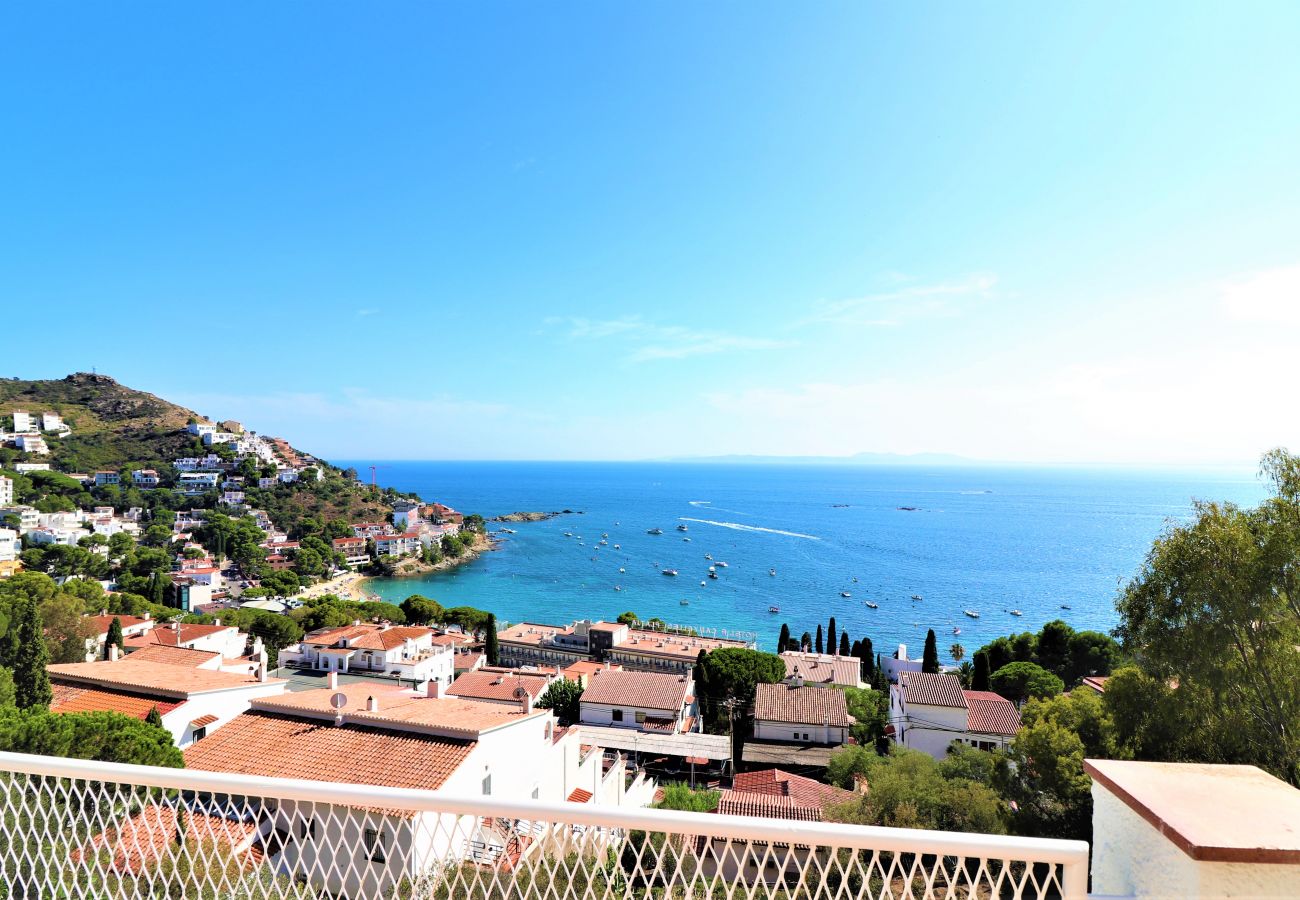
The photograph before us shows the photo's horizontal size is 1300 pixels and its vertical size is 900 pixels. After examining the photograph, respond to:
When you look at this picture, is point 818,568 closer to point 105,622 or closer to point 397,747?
point 105,622

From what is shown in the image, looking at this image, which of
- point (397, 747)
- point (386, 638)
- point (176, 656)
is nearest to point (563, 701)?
point (386, 638)

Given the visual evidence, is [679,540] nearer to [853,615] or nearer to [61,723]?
[853,615]

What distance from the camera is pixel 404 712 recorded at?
981 centimetres

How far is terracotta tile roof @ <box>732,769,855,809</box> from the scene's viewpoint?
11.7 m

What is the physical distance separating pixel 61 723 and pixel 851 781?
47.5 feet

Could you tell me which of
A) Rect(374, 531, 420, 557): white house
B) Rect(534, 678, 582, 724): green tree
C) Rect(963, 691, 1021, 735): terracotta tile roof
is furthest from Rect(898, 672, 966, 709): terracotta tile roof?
Rect(374, 531, 420, 557): white house

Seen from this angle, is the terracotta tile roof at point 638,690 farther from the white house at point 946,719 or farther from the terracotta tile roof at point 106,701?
the terracotta tile roof at point 106,701

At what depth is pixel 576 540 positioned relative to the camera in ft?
246

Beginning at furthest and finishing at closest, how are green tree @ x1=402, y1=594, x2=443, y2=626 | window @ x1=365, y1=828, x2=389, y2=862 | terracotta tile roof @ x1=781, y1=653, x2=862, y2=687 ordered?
green tree @ x1=402, y1=594, x2=443, y2=626 < terracotta tile roof @ x1=781, y1=653, x2=862, y2=687 < window @ x1=365, y1=828, x2=389, y2=862

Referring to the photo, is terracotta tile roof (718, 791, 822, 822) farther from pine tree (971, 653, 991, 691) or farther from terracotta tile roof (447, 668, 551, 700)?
pine tree (971, 653, 991, 691)

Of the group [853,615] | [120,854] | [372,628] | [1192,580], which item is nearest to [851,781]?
[1192,580]

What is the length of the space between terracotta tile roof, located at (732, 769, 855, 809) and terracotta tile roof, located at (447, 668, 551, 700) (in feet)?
27.6

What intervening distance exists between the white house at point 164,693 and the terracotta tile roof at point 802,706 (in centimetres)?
1405

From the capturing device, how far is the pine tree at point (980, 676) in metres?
23.2
